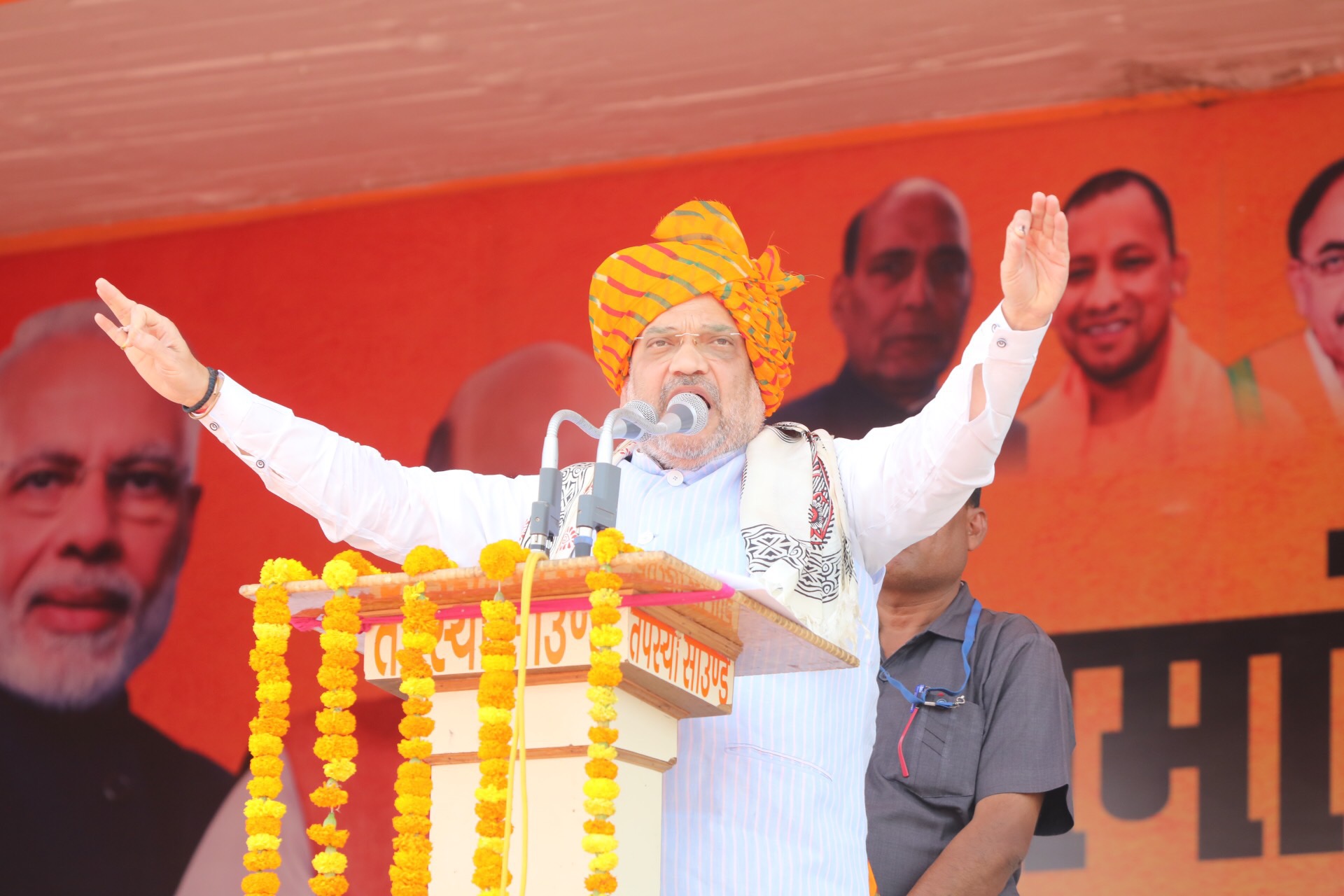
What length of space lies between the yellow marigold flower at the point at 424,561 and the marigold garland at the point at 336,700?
3.4 inches

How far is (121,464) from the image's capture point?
605 cm

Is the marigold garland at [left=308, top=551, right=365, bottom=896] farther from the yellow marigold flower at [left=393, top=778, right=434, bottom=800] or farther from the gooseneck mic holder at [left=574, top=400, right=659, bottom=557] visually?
the gooseneck mic holder at [left=574, top=400, right=659, bottom=557]

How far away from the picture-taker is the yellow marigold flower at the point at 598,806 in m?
1.84

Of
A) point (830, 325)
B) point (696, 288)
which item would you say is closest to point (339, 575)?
point (696, 288)

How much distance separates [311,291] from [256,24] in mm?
1359

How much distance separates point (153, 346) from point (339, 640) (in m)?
0.68

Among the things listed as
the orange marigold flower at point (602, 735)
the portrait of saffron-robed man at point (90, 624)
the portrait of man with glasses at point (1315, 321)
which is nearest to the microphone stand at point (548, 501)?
the orange marigold flower at point (602, 735)

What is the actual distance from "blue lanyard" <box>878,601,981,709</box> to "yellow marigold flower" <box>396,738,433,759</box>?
1.48 m

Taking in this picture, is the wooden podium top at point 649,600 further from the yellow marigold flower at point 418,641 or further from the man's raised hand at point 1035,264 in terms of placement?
the man's raised hand at point 1035,264

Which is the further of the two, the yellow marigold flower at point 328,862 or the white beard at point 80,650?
the white beard at point 80,650

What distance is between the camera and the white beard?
5891 millimetres

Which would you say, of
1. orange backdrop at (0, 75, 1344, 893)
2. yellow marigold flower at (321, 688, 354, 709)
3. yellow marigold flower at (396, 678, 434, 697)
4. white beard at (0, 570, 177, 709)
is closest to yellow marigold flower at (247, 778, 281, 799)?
yellow marigold flower at (321, 688, 354, 709)

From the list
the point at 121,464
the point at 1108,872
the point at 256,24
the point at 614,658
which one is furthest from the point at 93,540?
the point at 614,658

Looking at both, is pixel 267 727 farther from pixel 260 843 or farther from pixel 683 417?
pixel 683 417
